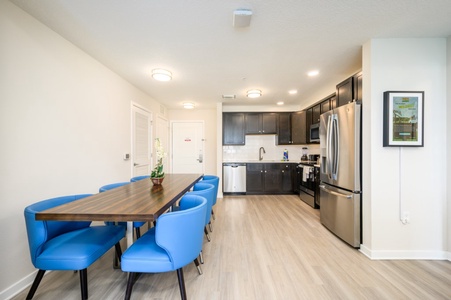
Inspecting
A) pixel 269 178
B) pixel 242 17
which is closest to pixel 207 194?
pixel 242 17

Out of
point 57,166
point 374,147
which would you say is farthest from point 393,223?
point 57,166

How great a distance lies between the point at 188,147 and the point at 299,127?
3.32 metres

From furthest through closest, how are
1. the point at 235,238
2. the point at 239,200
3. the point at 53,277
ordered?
the point at 239,200 < the point at 235,238 < the point at 53,277

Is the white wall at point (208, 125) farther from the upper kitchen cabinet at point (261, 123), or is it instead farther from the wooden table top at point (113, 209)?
the wooden table top at point (113, 209)

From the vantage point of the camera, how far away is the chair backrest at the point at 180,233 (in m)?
1.29

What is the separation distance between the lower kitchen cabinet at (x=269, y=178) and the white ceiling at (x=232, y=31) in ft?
8.61

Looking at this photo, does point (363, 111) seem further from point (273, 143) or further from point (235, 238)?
point (273, 143)

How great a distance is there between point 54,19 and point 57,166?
152cm

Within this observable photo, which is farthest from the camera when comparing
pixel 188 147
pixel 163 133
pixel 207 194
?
pixel 188 147

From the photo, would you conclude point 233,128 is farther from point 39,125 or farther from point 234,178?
point 39,125

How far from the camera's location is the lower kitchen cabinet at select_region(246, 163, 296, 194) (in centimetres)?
523

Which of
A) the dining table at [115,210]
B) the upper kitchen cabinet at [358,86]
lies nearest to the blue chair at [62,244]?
the dining table at [115,210]

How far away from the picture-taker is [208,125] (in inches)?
234

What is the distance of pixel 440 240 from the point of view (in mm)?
2186
